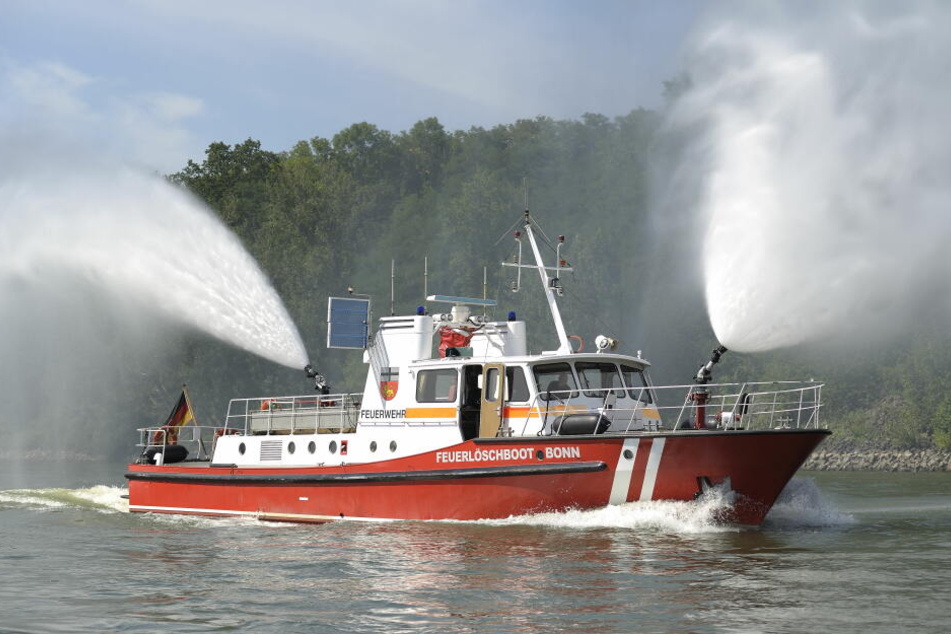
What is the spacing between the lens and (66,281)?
60500mm

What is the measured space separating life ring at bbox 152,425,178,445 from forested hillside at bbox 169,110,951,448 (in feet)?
82.4

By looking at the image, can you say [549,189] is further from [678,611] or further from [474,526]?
[678,611]

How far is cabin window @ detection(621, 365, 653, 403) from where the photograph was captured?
19688 millimetres

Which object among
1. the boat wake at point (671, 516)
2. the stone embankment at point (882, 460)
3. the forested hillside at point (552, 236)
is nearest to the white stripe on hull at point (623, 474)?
the boat wake at point (671, 516)

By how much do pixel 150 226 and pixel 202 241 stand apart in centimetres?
190

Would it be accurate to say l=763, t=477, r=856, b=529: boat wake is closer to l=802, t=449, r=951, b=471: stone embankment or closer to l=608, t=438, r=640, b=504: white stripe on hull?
l=608, t=438, r=640, b=504: white stripe on hull

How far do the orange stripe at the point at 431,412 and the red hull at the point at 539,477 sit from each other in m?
0.88

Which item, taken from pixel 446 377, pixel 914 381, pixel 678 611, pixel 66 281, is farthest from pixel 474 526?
pixel 66 281

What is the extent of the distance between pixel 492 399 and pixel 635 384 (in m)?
2.72

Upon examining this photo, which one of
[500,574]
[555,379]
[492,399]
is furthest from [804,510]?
[500,574]

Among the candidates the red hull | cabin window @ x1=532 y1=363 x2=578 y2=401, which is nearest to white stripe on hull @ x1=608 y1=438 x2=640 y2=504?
the red hull

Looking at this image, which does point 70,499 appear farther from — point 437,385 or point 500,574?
point 500,574

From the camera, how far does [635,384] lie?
1988 cm

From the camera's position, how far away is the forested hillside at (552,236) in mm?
53219
